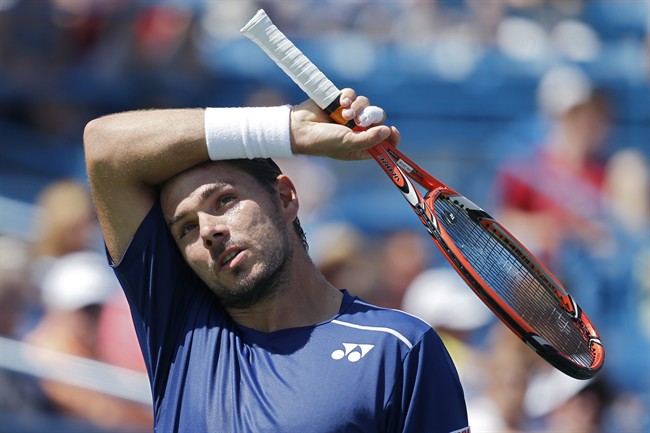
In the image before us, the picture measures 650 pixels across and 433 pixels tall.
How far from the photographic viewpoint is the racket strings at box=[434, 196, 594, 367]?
3104mm

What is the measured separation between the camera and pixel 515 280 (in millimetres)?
3205

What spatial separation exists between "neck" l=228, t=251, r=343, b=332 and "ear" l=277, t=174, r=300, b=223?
0.13 m

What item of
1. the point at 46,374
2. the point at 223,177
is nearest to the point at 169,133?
the point at 223,177

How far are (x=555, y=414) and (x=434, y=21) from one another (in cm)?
383

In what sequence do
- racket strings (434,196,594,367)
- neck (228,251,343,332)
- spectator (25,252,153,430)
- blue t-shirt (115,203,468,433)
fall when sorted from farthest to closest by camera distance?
spectator (25,252,153,430) → racket strings (434,196,594,367) → neck (228,251,343,332) → blue t-shirt (115,203,468,433)

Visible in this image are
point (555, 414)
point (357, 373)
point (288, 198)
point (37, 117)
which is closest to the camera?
point (357, 373)

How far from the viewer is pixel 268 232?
2.93m

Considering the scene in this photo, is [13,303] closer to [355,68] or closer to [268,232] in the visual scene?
[355,68]

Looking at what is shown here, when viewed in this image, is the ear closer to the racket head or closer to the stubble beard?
the stubble beard

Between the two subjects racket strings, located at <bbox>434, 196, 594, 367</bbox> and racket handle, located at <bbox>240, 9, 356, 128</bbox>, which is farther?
racket strings, located at <bbox>434, 196, 594, 367</bbox>

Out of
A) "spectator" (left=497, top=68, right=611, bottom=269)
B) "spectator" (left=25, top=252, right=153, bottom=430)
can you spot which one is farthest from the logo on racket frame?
"spectator" (left=497, top=68, right=611, bottom=269)

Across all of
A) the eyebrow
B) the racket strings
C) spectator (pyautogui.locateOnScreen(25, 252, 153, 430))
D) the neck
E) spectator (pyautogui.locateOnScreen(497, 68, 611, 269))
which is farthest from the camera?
spectator (pyautogui.locateOnScreen(497, 68, 611, 269))

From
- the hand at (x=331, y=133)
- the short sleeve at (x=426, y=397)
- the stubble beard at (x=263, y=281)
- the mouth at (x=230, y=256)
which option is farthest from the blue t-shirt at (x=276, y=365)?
the hand at (x=331, y=133)

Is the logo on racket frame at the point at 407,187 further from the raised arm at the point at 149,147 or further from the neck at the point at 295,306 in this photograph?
the neck at the point at 295,306
